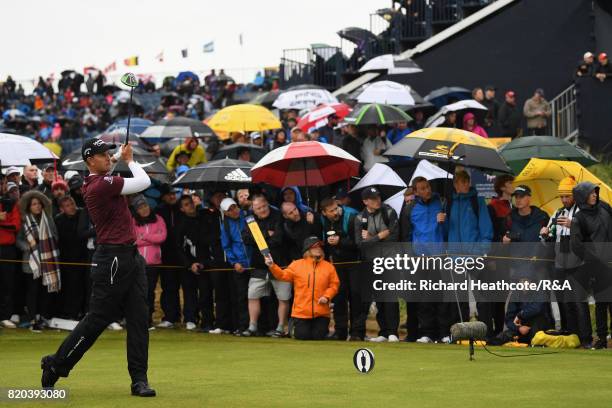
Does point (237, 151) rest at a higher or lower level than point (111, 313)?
higher

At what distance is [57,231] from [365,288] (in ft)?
16.6

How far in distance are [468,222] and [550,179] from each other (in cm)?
150

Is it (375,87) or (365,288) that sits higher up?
(375,87)

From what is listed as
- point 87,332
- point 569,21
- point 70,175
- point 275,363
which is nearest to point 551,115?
point 569,21

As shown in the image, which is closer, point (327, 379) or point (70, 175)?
point (327, 379)

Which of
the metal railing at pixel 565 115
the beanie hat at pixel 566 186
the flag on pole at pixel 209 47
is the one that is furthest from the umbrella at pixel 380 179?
the flag on pole at pixel 209 47

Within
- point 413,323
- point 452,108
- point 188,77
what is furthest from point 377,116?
point 188,77

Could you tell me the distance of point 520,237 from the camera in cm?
1802

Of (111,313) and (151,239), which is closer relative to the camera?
(111,313)

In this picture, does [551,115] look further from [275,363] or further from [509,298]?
[275,363]

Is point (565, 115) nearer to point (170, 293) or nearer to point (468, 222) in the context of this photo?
point (170, 293)

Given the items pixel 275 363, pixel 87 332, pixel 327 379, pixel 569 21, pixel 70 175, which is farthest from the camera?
pixel 569 21

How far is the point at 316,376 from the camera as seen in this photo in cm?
1377

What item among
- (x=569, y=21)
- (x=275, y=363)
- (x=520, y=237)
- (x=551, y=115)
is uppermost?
(x=569, y=21)
